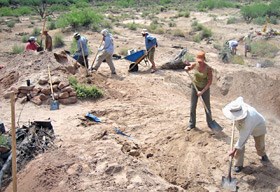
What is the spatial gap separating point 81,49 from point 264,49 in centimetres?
909

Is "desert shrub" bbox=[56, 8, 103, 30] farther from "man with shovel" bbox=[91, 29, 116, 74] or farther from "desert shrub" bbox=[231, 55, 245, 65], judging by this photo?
"man with shovel" bbox=[91, 29, 116, 74]

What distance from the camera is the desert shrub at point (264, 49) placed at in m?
16.1

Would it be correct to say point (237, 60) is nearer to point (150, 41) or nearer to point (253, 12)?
point (150, 41)

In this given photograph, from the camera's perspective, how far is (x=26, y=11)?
32.8 metres

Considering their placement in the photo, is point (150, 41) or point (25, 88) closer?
point (25, 88)

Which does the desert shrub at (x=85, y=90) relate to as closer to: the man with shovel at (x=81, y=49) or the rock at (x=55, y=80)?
the rock at (x=55, y=80)

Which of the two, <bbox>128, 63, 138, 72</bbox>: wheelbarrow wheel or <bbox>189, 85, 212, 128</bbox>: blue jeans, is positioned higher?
<bbox>189, 85, 212, 128</bbox>: blue jeans

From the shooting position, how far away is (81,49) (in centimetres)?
1109

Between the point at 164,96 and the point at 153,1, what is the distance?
133 ft

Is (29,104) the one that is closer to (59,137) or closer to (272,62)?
(59,137)

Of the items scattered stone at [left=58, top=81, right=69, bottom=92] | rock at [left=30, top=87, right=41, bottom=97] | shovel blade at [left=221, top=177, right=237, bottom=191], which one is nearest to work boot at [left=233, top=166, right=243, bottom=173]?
shovel blade at [left=221, top=177, right=237, bottom=191]

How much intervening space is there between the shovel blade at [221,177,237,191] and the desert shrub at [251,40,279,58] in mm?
11085

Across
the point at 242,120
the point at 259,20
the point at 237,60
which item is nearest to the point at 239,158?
the point at 242,120

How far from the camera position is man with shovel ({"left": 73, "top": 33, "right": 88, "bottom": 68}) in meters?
10.9
